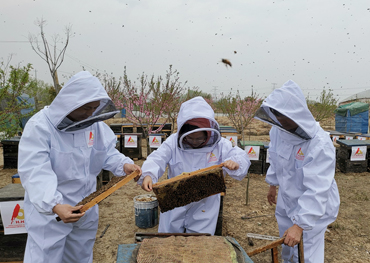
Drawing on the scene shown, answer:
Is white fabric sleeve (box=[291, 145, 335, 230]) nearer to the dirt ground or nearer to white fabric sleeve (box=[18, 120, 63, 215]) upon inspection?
the dirt ground

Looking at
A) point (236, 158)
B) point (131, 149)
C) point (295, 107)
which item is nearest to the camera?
point (295, 107)

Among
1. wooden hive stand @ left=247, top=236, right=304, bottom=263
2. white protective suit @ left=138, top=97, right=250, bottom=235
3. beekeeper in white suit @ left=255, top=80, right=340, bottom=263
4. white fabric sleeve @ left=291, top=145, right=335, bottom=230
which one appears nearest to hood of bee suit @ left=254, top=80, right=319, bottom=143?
beekeeper in white suit @ left=255, top=80, right=340, bottom=263

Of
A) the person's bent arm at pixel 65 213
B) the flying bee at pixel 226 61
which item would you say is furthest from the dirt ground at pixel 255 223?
the flying bee at pixel 226 61

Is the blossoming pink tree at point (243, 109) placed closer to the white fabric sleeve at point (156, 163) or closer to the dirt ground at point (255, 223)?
the dirt ground at point (255, 223)

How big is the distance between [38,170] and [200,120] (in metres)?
1.65

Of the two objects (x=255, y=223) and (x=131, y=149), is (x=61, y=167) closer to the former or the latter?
(x=255, y=223)

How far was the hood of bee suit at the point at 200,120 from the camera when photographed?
8.67 ft

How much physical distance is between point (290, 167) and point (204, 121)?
105 cm

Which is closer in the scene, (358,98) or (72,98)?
(72,98)

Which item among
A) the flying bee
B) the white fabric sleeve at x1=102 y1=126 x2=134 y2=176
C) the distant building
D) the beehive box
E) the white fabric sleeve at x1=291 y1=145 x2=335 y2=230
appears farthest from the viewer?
the distant building

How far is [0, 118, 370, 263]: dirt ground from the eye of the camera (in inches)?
150

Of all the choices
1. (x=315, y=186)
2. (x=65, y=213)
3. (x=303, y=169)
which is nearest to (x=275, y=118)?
(x=303, y=169)

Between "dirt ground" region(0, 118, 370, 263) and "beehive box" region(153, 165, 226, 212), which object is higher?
"beehive box" region(153, 165, 226, 212)

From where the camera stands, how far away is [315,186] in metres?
2.16
